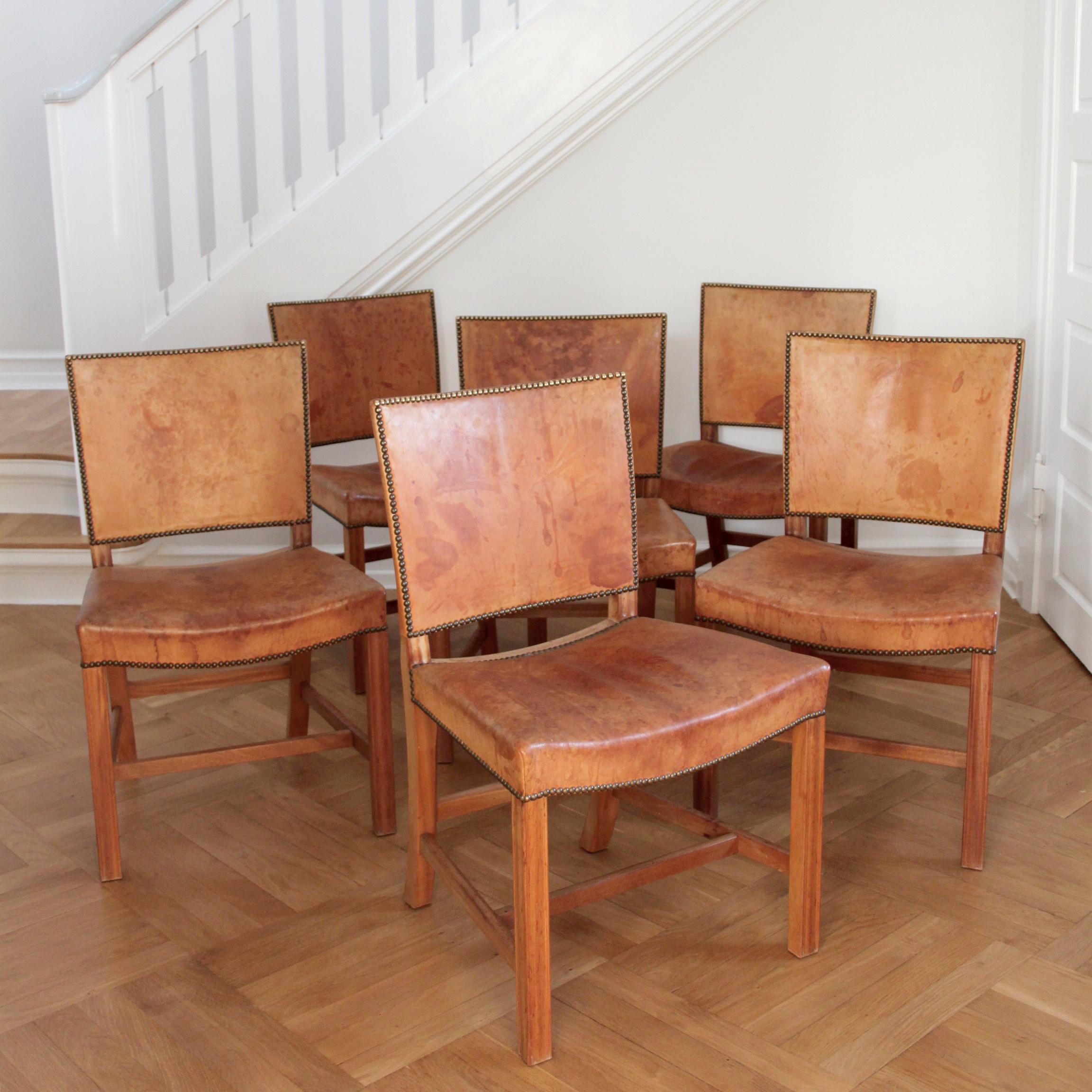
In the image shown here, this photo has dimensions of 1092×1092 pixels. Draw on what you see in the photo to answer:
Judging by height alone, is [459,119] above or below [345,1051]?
above

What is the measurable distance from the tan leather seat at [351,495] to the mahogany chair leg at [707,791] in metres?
0.94

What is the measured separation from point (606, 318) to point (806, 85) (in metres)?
1.07

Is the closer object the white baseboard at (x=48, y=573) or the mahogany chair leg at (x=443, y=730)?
the mahogany chair leg at (x=443, y=730)

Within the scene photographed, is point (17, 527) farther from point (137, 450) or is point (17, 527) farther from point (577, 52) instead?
point (577, 52)

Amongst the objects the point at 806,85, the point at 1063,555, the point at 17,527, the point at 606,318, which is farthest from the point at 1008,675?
the point at 17,527

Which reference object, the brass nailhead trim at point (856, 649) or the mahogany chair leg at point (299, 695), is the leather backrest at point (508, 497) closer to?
the brass nailhead trim at point (856, 649)

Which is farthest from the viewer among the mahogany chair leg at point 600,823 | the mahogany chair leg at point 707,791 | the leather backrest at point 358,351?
the leather backrest at point 358,351

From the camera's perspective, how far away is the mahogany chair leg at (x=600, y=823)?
2221 millimetres

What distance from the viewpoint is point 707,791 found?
2.35m

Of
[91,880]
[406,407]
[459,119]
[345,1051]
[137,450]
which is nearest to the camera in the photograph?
[345,1051]

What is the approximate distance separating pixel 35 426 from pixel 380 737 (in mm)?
2430

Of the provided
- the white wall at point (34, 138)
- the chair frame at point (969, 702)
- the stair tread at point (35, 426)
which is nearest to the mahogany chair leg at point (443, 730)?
the chair frame at point (969, 702)

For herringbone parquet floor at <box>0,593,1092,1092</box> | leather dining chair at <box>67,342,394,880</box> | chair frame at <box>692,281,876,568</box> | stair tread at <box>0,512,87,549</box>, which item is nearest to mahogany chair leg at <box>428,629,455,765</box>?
herringbone parquet floor at <box>0,593,1092,1092</box>

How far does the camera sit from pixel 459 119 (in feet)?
11.2
